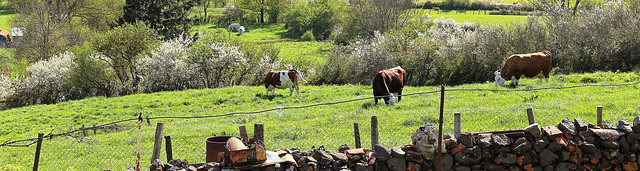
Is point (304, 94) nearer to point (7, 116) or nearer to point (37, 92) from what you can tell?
point (7, 116)

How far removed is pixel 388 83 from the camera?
22.8m

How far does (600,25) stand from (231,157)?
29.7 m

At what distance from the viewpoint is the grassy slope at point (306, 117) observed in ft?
47.2

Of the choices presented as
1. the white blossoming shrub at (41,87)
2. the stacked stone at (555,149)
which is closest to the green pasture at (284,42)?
the white blossoming shrub at (41,87)

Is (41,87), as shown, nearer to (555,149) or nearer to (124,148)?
(124,148)

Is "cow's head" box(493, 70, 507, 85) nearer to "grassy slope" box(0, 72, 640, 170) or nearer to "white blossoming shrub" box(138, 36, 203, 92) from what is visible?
"grassy slope" box(0, 72, 640, 170)

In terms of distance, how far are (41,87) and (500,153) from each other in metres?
38.8

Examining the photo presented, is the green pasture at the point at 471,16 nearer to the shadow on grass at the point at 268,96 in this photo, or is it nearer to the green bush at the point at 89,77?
the shadow on grass at the point at 268,96

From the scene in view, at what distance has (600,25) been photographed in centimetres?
3041

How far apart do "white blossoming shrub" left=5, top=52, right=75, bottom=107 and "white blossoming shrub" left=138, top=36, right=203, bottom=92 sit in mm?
5657

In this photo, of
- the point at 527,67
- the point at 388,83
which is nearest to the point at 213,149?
the point at 388,83

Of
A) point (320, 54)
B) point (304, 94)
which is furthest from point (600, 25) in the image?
point (320, 54)

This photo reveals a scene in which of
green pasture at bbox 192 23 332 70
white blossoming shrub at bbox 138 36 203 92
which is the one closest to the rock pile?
white blossoming shrub at bbox 138 36 203 92

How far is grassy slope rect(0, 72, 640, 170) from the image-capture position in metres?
14.4
